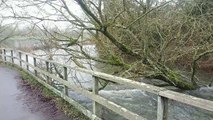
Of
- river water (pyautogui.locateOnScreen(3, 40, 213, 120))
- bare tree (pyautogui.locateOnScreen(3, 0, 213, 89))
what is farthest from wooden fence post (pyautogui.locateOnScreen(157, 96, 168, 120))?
bare tree (pyautogui.locateOnScreen(3, 0, 213, 89))

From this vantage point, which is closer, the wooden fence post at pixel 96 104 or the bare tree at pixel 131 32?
the wooden fence post at pixel 96 104

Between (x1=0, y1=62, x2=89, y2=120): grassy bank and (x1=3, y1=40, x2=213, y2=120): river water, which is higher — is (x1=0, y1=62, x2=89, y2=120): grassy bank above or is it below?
above

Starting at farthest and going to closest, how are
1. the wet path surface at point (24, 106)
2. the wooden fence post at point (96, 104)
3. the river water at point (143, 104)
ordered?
the river water at point (143, 104) → the wet path surface at point (24, 106) → the wooden fence post at point (96, 104)

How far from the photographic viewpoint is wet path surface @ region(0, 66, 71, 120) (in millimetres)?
6133

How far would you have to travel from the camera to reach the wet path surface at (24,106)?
6.13 meters

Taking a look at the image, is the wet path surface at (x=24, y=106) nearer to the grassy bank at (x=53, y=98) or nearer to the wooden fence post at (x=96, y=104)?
the grassy bank at (x=53, y=98)

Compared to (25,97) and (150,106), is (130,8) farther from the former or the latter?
(25,97)

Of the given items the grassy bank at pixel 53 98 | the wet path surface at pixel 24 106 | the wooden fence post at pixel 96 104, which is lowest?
the wet path surface at pixel 24 106

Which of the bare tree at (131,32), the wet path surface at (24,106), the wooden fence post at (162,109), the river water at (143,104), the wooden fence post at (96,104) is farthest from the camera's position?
the bare tree at (131,32)

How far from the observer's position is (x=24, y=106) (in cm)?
708

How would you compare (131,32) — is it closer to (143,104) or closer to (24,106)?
(143,104)

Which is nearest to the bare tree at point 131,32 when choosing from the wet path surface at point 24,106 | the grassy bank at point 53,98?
the grassy bank at point 53,98

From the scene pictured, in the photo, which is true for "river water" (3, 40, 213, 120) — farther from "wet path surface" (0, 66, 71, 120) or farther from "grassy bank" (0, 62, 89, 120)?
"wet path surface" (0, 66, 71, 120)

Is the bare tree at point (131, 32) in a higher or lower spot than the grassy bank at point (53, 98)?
higher
